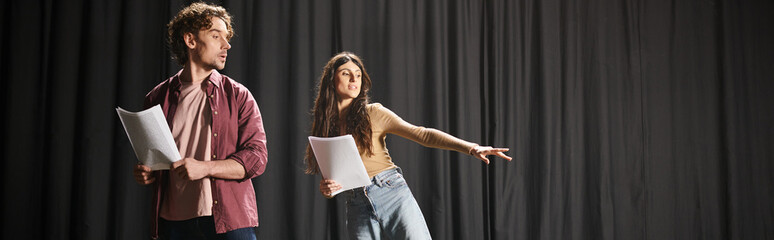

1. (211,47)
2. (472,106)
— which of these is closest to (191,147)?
(211,47)

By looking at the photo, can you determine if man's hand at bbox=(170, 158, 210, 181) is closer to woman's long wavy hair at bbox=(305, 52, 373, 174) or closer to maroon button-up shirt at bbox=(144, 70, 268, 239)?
maroon button-up shirt at bbox=(144, 70, 268, 239)

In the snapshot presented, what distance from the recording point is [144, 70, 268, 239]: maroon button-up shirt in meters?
2.11

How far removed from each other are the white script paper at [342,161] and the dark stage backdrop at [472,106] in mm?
779

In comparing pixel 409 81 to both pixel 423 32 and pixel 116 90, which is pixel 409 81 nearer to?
pixel 423 32

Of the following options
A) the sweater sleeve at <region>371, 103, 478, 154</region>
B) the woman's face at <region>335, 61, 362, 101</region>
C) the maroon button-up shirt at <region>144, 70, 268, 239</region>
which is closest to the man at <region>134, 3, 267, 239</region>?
the maroon button-up shirt at <region>144, 70, 268, 239</region>

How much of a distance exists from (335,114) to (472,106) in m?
1.21

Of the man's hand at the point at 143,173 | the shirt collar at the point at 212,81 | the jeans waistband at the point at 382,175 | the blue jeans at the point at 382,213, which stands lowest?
the blue jeans at the point at 382,213

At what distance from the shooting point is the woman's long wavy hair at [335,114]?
2662mm

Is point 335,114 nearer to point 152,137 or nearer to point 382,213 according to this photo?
point 382,213

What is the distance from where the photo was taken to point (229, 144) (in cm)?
221

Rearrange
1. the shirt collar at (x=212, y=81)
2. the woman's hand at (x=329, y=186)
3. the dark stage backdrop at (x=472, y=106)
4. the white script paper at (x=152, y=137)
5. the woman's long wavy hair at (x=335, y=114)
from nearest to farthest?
the white script paper at (x=152, y=137) < the shirt collar at (x=212, y=81) < the woman's hand at (x=329, y=186) < the woman's long wavy hair at (x=335, y=114) < the dark stage backdrop at (x=472, y=106)

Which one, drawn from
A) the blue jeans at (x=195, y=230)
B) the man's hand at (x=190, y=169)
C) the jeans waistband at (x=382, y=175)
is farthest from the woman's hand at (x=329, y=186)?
the man's hand at (x=190, y=169)

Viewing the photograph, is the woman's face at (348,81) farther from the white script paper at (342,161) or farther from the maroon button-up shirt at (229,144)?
→ the maroon button-up shirt at (229,144)

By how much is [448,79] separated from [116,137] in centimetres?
200
